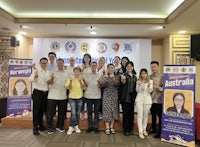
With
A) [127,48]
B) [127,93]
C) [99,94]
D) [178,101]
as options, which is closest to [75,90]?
[99,94]

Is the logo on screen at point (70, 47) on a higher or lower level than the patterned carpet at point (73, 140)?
higher

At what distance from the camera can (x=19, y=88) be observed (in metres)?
4.79

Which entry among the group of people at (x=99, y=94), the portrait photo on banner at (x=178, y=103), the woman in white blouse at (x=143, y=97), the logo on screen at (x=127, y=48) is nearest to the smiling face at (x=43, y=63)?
the group of people at (x=99, y=94)

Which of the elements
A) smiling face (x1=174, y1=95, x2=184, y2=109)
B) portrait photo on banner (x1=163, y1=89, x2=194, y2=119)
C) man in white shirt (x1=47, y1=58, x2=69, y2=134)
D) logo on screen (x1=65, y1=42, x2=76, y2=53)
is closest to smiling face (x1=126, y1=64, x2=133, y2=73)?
portrait photo on banner (x1=163, y1=89, x2=194, y2=119)

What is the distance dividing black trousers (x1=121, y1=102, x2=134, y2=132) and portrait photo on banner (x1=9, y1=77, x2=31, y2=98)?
229 cm

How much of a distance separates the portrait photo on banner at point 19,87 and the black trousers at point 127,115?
2.29 m

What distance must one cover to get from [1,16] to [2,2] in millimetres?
348

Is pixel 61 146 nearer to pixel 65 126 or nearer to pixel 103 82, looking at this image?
pixel 65 126

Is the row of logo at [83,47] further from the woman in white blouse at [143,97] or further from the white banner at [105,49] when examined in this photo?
the woman in white blouse at [143,97]

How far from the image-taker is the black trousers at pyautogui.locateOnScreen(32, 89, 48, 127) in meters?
3.99

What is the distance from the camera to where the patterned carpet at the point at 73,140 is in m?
3.52

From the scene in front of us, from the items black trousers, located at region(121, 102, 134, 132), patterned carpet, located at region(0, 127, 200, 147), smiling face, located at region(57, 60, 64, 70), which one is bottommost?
patterned carpet, located at region(0, 127, 200, 147)

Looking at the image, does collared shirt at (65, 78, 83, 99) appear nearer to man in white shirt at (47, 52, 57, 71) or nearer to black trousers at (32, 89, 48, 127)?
black trousers at (32, 89, 48, 127)

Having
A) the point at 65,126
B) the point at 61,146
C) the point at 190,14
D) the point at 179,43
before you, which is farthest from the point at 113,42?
the point at 61,146
